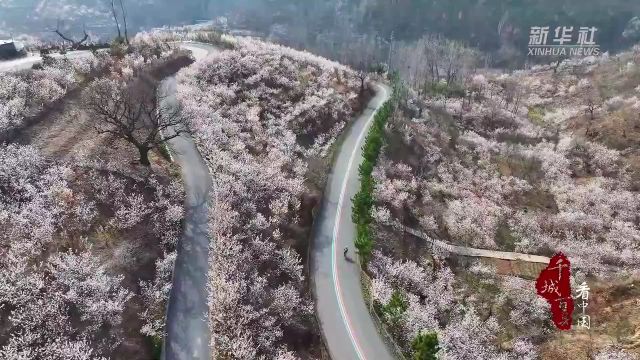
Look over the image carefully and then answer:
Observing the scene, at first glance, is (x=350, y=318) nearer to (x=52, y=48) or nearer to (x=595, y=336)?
(x=595, y=336)

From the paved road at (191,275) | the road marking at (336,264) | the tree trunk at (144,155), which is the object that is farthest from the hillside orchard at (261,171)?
the tree trunk at (144,155)

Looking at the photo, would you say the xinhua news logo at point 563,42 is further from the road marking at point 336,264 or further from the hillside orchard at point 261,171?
the road marking at point 336,264

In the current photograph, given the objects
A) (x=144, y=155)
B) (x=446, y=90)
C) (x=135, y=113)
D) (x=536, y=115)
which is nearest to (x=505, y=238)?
(x=144, y=155)

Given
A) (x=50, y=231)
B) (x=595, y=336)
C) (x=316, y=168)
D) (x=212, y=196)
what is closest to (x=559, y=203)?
(x=595, y=336)

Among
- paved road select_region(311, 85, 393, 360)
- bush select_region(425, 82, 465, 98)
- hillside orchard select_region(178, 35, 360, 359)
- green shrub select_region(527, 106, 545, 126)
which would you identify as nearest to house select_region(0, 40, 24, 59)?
hillside orchard select_region(178, 35, 360, 359)

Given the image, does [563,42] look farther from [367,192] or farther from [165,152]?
[165,152]
